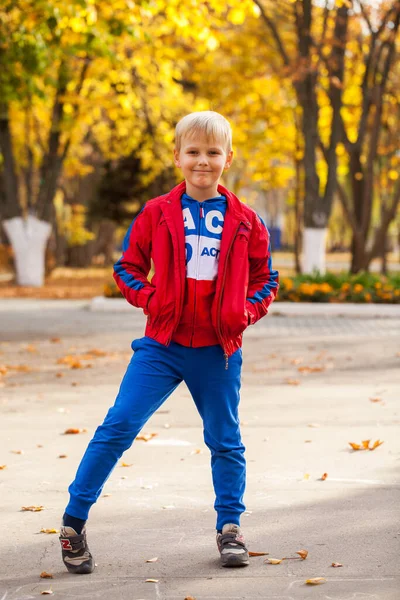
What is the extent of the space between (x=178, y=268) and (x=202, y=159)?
0.42m

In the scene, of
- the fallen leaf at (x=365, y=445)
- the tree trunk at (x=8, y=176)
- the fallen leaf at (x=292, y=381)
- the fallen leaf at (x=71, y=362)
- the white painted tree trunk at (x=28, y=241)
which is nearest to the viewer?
the fallen leaf at (x=365, y=445)

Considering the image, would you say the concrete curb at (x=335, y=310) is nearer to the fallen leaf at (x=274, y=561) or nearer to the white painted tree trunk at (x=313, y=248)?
the white painted tree trunk at (x=313, y=248)

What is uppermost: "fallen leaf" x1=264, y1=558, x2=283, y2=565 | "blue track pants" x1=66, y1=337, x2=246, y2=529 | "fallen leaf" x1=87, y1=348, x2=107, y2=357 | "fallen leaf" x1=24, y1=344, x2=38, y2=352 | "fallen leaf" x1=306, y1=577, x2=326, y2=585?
"blue track pants" x1=66, y1=337, x2=246, y2=529

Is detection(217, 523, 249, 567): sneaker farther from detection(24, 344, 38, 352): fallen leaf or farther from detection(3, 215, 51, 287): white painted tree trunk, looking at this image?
detection(3, 215, 51, 287): white painted tree trunk

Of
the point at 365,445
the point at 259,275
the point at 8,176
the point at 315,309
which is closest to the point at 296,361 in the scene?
the point at 365,445

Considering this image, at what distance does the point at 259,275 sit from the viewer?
172 inches

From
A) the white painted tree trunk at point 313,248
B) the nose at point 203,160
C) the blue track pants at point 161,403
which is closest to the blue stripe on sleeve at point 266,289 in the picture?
the blue track pants at point 161,403

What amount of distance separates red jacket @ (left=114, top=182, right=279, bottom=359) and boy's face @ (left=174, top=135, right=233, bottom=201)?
0.38 ft

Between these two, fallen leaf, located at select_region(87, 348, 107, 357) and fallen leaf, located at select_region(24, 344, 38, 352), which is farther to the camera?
fallen leaf, located at select_region(24, 344, 38, 352)

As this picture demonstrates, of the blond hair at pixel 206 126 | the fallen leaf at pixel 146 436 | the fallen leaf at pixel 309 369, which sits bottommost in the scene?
the fallen leaf at pixel 309 369

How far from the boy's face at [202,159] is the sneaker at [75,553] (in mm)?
1409

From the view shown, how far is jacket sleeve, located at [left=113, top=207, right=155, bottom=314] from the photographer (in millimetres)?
4242

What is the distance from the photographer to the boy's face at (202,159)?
13.7 feet

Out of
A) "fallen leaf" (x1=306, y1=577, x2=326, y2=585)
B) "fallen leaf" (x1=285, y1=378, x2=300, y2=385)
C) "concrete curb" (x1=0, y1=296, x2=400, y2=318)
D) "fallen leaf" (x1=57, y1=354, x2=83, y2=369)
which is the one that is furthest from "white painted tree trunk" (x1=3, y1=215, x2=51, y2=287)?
"fallen leaf" (x1=306, y1=577, x2=326, y2=585)
